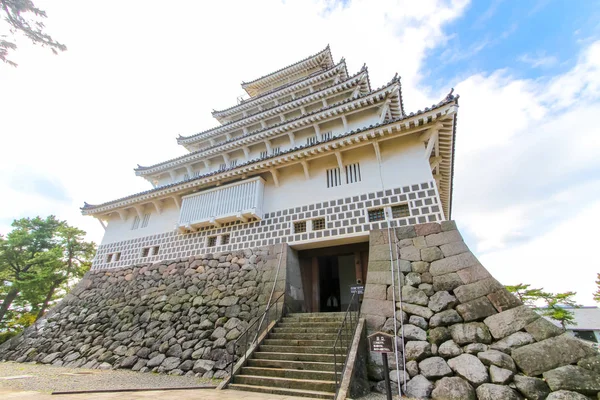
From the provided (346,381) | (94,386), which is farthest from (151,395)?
(346,381)

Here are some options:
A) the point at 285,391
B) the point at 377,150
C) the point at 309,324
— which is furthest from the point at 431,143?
the point at 285,391

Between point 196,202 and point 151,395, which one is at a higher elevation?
point 196,202

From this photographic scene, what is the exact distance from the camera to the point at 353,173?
905cm

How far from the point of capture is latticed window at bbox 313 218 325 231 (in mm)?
8766

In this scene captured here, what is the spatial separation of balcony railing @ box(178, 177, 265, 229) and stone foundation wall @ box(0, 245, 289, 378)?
1.46 m

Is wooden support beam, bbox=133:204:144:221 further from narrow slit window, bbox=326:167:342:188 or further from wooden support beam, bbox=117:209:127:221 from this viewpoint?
narrow slit window, bbox=326:167:342:188

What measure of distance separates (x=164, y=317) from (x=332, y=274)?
7482mm

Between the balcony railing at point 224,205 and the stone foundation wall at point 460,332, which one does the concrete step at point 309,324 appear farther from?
the balcony railing at point 224,205

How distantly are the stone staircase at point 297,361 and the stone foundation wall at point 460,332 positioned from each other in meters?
1.00

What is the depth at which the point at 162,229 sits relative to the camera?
11828mm

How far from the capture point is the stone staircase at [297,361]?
189 inches

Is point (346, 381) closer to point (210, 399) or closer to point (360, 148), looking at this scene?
point (210, 399)

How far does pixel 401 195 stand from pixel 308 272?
4518mm

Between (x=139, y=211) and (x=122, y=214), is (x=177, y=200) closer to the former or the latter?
(x=139, y=211)
